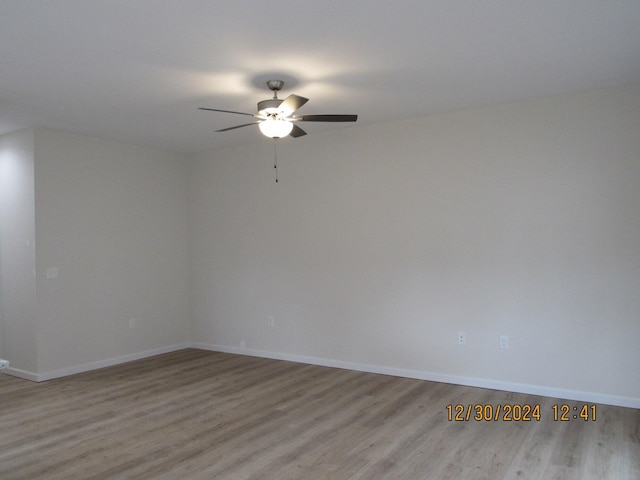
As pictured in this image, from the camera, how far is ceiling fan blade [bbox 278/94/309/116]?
317 centimetres

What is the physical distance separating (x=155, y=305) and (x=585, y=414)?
465 cm

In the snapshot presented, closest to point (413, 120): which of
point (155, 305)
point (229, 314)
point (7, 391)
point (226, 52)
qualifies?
point (226, 52)

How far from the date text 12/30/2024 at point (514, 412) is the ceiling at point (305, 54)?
8.19 feet

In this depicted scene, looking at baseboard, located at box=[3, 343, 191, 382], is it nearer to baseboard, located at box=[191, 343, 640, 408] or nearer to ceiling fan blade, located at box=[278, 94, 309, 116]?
baseboard, located at box=[191, 343, 640, 408]

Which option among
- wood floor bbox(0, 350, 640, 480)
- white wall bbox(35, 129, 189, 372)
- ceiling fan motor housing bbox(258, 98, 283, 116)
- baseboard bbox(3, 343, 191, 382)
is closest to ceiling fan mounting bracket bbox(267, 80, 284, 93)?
ceiling fan motor housing bbox(258, 98, 283, 116)

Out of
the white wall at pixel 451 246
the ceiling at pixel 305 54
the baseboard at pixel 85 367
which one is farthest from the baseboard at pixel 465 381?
the ceiling at pixel 305 54

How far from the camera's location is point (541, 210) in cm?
403

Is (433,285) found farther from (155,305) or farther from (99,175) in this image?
(99,175)

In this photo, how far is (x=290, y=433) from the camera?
3322mm

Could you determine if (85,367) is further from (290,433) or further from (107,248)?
(290,433)

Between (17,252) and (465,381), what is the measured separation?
464cm

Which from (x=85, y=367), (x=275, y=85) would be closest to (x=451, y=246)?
(x=275, y=85)

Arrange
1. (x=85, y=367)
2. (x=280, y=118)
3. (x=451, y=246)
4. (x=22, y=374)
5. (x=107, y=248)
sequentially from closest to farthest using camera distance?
1. (x=280, y=118)
2. (x=451, y=246)
3. (x=22, y=374)
4. (x=85, y=367)
5. (x=107, y=248)

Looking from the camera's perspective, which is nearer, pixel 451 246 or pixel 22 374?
pixel 451 246
